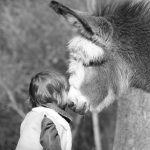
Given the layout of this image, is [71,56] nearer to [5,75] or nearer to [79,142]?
[5,75]

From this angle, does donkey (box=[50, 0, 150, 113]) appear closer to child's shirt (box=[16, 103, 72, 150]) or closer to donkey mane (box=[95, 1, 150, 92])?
donkey mane (box=[95, 1, 150, 92])

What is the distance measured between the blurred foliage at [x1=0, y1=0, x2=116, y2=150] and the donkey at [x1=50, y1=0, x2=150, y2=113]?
742cm

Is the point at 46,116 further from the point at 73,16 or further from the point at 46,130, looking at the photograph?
the point at 73,16

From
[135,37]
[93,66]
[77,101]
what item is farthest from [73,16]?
[77,101]

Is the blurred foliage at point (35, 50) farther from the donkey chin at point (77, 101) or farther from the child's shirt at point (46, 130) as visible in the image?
the donkey chin at point (77, 101)

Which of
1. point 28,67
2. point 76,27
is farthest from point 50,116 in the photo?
point 28,67

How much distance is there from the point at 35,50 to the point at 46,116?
28.0ft

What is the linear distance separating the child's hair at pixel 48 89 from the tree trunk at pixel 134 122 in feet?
3.26

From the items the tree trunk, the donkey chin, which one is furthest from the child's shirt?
the tree trunk

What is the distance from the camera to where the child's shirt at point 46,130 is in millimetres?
3133

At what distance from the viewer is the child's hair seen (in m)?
3.31

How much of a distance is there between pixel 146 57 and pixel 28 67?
8.46m

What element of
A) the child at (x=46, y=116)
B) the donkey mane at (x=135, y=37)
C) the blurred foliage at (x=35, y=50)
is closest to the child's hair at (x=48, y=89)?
the child at (x=46, y=116)

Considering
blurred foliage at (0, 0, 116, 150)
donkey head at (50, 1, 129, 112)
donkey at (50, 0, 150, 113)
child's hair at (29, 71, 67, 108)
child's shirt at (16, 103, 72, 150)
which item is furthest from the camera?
blurred foliage at (0, 0, 116, 150)
